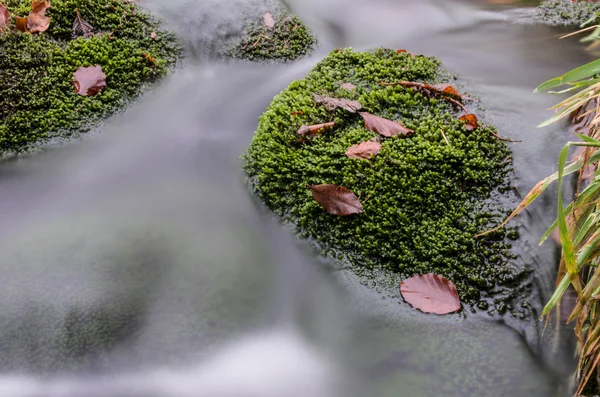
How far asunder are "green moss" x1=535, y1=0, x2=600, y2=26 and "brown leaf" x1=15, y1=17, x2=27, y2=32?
3672 mm

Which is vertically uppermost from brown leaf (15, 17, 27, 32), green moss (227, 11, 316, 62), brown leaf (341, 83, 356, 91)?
brown leaf (15, 17, 27, 32)

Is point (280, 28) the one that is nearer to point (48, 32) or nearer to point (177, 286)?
point (48, 32)

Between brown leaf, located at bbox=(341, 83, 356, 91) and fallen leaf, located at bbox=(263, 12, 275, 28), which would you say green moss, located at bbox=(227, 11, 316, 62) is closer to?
fallen leaf, located at bbox=(263, 12, 275, 28)

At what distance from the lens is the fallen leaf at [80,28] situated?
3.12m

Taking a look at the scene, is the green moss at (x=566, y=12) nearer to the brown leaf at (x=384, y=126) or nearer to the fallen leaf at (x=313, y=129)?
the brown leaf at (x=384, y=126)

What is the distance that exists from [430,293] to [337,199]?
0.62m

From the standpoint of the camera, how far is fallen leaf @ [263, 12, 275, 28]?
3.50 metres

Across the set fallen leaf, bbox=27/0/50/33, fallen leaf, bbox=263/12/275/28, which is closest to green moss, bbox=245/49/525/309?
fallen leaf, bbox=263/12/275/28

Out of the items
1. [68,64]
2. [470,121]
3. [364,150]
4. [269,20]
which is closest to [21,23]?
[68,64]

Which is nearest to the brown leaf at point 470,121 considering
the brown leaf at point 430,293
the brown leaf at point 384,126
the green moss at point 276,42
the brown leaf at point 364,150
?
the brown leaf at point 384,126

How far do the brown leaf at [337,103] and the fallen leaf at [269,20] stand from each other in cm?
113

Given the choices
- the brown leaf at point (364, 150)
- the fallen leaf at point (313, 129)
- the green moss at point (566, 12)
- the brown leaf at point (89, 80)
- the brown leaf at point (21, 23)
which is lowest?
the brown leaf at point (364, 150)

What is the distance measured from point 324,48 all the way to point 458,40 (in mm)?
1002

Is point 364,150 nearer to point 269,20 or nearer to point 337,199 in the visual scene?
point 337,199
